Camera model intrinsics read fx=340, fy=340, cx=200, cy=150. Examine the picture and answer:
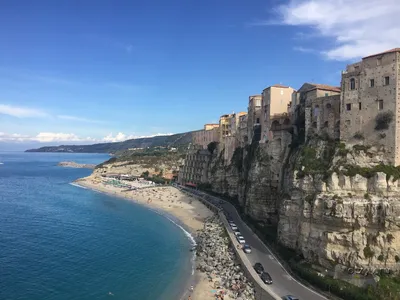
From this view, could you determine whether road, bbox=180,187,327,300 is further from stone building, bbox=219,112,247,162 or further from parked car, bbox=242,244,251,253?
stone building, bbox=219,112,247,162

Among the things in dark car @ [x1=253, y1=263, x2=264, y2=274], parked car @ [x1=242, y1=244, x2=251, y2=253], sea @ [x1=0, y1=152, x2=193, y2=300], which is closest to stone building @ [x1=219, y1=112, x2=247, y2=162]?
sea @ [x1=0, y1=152, x2=193, y2=300]

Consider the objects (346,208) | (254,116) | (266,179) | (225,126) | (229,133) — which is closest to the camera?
(346,208)

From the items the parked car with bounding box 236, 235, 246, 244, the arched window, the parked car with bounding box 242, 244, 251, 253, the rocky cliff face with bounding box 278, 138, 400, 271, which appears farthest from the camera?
the arched window

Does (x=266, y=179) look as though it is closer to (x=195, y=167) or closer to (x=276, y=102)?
(x=276, y=102)

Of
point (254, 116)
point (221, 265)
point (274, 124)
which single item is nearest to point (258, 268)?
point (221, 265)

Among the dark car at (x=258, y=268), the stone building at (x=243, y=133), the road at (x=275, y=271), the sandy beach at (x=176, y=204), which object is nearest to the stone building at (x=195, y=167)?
the sandy beach at (x=176, y=204)

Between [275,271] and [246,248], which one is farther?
[246,248]
